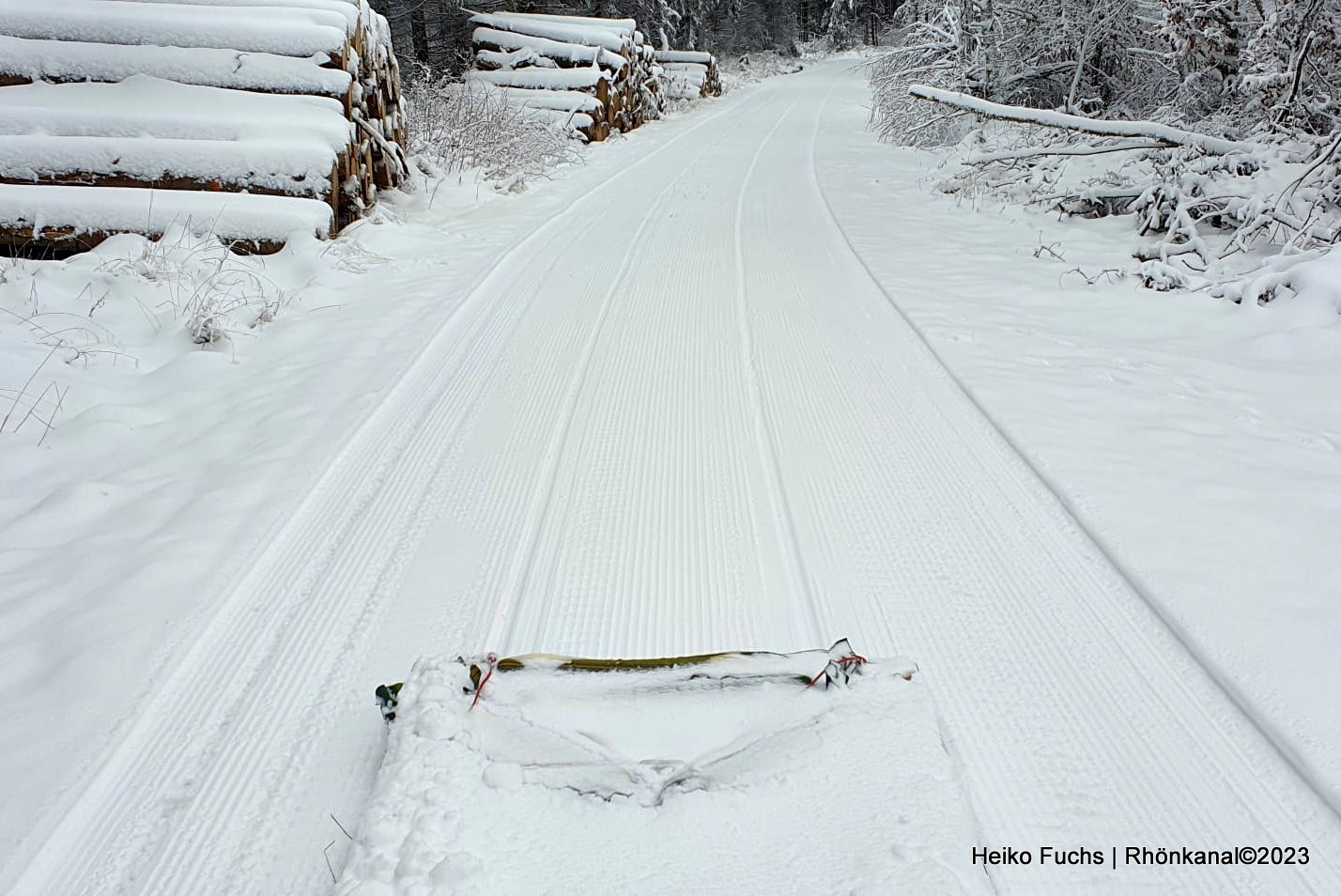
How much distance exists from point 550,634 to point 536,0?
74.1 feet

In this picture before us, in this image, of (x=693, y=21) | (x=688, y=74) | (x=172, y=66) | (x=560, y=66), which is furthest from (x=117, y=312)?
(x=693, y=21)

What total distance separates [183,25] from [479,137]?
3845 millimetres

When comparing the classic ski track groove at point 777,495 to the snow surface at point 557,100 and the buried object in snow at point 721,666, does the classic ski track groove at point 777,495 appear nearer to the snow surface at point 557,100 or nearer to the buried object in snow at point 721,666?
the buried object in snow at point 721,666

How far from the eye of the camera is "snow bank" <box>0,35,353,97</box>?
600 cm

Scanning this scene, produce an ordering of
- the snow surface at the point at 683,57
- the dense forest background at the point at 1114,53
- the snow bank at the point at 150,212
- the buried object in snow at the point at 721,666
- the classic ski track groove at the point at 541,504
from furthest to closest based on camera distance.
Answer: the snow surface at the point at 683,57 < the dense forest background at the point at 1114,53 < the snow bank at the point at 150,212 < the classic ski track groove at the point at 541,504 < the buried object in snow at the point at 721,666

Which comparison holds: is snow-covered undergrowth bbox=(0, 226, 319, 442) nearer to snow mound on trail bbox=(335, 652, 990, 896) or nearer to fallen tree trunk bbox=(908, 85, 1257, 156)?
snow mound on trail bbox=(335, 652, 990, 896)

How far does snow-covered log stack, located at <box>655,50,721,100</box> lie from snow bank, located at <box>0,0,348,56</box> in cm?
1626

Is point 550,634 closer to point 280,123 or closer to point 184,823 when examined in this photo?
point 184,823

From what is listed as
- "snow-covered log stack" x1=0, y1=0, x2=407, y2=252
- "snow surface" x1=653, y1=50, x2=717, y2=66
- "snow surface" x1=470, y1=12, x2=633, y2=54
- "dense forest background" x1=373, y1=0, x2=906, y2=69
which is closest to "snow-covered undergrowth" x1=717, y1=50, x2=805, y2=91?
"dense forest background" x1=373, y1=0, x2=906, y2=69

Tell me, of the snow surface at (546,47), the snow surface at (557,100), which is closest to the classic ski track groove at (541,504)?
the snow surface at (557,100)

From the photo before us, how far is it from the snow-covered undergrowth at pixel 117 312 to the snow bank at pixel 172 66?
69.5 inches

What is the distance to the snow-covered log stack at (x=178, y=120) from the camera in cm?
553

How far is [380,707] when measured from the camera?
6.36 feet

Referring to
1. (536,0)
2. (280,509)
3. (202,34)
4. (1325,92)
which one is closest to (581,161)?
(202,34)
